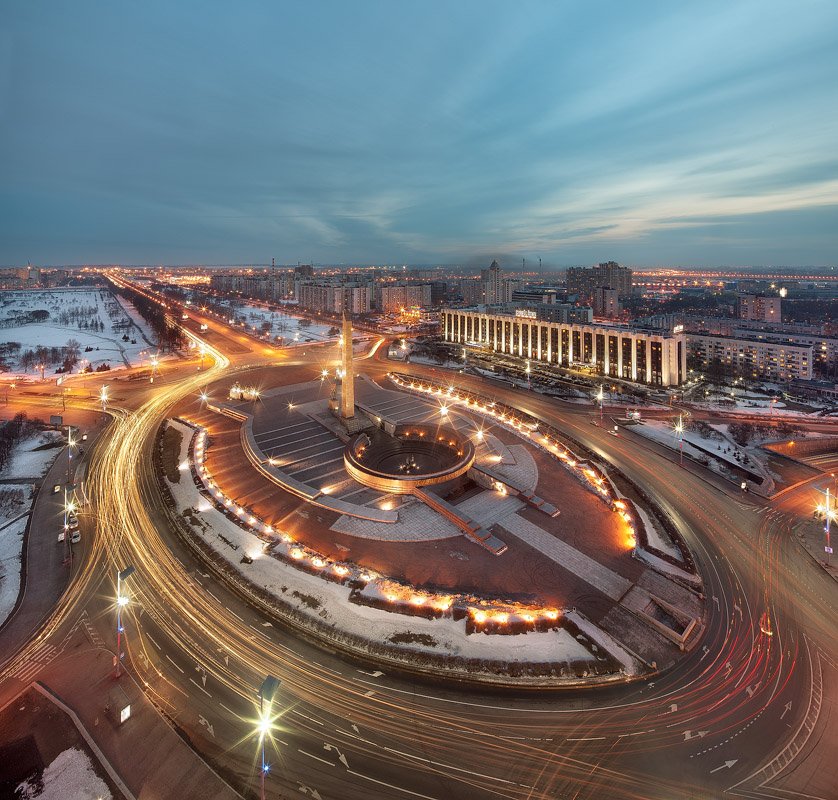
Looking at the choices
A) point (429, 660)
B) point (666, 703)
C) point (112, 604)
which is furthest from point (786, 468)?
point (112, 604)

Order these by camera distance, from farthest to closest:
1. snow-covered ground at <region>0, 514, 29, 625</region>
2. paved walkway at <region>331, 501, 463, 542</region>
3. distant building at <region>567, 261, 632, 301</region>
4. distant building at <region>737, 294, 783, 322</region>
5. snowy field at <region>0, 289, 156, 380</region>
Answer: distant building at <region>567, 261, 632, 301</region> → distant building at <region>737, 294, 783, 322</region> → snowy field at <region>0, 289, 156, 380</region> → paved walkway at <region>331, 501, 463, 542</region> → snow-covered ground at <region>0, 514, 29, 625</region>


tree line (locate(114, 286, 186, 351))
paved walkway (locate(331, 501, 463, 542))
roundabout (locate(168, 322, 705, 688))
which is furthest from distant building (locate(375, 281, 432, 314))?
paved walkway (locate(331, 501, 463, 542))

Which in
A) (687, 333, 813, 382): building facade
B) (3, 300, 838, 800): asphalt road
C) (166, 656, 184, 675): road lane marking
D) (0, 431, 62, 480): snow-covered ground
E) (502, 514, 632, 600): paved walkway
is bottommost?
(3, 300, 838, 800): asphalt road

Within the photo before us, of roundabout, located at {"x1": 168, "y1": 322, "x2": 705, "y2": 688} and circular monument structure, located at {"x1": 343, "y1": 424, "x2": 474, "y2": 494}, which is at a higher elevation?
circular monument structure, located at {"x1": 343, "y1": 424, "x2": 474, "y2": 494}

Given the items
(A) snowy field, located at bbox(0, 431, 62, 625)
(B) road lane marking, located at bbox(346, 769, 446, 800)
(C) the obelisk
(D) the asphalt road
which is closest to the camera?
(B) road lane marking, located at bbox(346, 769, 446, 800)

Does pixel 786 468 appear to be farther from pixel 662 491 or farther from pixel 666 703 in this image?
pixel 666 703

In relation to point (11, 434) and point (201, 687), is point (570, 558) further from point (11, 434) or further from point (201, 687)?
point (11, 434)

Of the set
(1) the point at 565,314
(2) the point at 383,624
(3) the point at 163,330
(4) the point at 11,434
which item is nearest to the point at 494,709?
(2) the point at 383,624

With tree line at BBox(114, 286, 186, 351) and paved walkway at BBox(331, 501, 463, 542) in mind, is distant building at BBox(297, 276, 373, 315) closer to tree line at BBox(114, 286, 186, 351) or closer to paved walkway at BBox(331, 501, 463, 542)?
tree line at BBox(114, 286, 186, 351)
